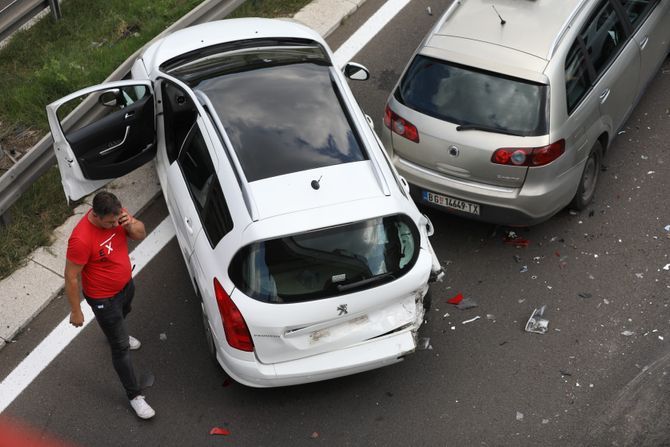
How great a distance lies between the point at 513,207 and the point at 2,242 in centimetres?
475

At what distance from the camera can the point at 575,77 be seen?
8.07 m

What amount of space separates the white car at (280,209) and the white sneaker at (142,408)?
0.67 metres

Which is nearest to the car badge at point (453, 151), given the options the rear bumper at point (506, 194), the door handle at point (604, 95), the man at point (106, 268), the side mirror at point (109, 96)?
the rear bumper at point (506, 194)

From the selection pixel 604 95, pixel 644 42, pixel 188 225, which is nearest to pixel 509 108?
pixel 604 95

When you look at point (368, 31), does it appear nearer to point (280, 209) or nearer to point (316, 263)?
point (280, 209)

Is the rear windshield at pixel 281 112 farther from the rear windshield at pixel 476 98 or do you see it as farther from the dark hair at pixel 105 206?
the dark hair at pixel 105 206

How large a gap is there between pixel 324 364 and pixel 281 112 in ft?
6.83

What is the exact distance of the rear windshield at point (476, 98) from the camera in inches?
307

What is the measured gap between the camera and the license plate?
320 inches

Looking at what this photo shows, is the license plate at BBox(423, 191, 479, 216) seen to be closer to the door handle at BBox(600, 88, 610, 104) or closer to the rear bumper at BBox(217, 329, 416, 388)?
the door handle at BBox(600, 88, 610, 104)

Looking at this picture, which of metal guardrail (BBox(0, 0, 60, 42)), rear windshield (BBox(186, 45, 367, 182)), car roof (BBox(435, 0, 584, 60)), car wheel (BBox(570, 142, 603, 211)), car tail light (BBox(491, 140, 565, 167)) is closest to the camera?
rear windshield (BBox(186, 45, 367, 182))

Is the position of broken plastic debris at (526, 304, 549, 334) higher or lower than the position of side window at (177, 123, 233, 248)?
lower

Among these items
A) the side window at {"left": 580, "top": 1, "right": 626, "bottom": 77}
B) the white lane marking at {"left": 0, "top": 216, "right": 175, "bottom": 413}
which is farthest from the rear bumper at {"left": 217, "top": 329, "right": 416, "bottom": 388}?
the side window at {"left": 580, "top": 1, "right": 626, "bottom": 77}

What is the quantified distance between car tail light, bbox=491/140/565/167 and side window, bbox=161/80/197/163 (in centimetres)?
266
